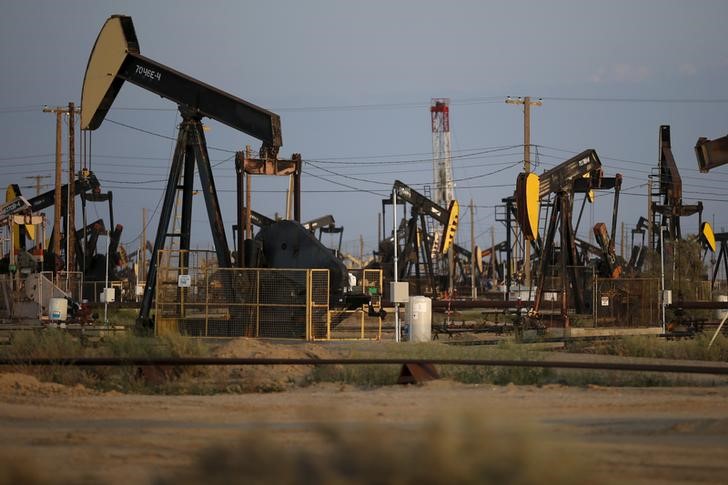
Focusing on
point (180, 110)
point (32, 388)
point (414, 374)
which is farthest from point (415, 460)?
point (180, 110)

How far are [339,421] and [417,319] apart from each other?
18.3m

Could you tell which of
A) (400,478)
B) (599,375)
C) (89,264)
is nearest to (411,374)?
(599,375)

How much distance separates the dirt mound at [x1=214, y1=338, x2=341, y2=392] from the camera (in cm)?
1430

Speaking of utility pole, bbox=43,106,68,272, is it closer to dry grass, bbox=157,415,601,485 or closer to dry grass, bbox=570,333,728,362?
dry grass, bbox=570,333,728,362

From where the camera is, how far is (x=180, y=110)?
84.3 ft

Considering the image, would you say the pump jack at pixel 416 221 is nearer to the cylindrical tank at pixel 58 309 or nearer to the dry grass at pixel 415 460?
the cylindrical tank at pixel 58 309

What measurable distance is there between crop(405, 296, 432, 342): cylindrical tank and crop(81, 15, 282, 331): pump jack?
4.54 metres

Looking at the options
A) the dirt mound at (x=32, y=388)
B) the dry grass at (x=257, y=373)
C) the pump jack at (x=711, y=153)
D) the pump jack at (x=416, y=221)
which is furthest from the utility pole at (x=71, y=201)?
the pump jack at (x=711, y=153)

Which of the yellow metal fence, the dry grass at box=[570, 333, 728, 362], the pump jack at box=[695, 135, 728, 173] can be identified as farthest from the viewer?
the yellow metal fence

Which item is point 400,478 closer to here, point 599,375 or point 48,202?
point 599,375

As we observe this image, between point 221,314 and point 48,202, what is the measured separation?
2795 cm

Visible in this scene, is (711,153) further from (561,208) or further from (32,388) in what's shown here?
(561,208)

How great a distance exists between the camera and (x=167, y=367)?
50.1 ft

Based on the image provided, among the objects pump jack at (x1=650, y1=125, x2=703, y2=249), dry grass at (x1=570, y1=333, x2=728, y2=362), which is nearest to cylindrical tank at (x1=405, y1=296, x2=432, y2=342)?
dry grass at (x1=570, y1=333, x2=728, y2=362)
